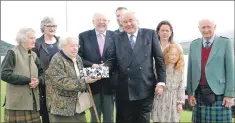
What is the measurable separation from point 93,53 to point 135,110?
89 cm

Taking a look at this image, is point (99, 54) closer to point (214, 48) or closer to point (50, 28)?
point (50, 28)

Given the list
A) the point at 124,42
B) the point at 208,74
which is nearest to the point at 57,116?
the point at 124,42

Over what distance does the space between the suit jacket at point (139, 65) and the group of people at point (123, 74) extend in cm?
1

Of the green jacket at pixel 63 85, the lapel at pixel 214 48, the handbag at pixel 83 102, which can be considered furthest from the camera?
the lapel at pixel 214 48

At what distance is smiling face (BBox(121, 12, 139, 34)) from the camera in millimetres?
3738

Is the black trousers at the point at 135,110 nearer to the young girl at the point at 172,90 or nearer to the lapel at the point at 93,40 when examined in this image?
the young girl at the point at 172,90

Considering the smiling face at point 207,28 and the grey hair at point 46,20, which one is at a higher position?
the grey hair at point 46,20

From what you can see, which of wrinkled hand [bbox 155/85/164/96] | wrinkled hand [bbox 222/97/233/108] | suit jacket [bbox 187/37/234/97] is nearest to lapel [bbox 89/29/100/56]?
wrinkled hand [bbox 155/85/164/96]

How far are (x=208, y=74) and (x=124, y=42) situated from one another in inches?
42.3

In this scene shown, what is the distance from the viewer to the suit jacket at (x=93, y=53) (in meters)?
4.14

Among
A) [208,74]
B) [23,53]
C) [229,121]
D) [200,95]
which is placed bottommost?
[229,121]

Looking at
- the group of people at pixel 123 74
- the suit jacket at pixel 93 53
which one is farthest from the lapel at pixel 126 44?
the suit jacket at pixel 93 53

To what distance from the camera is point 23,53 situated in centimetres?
384

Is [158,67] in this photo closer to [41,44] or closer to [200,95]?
[200,95]
